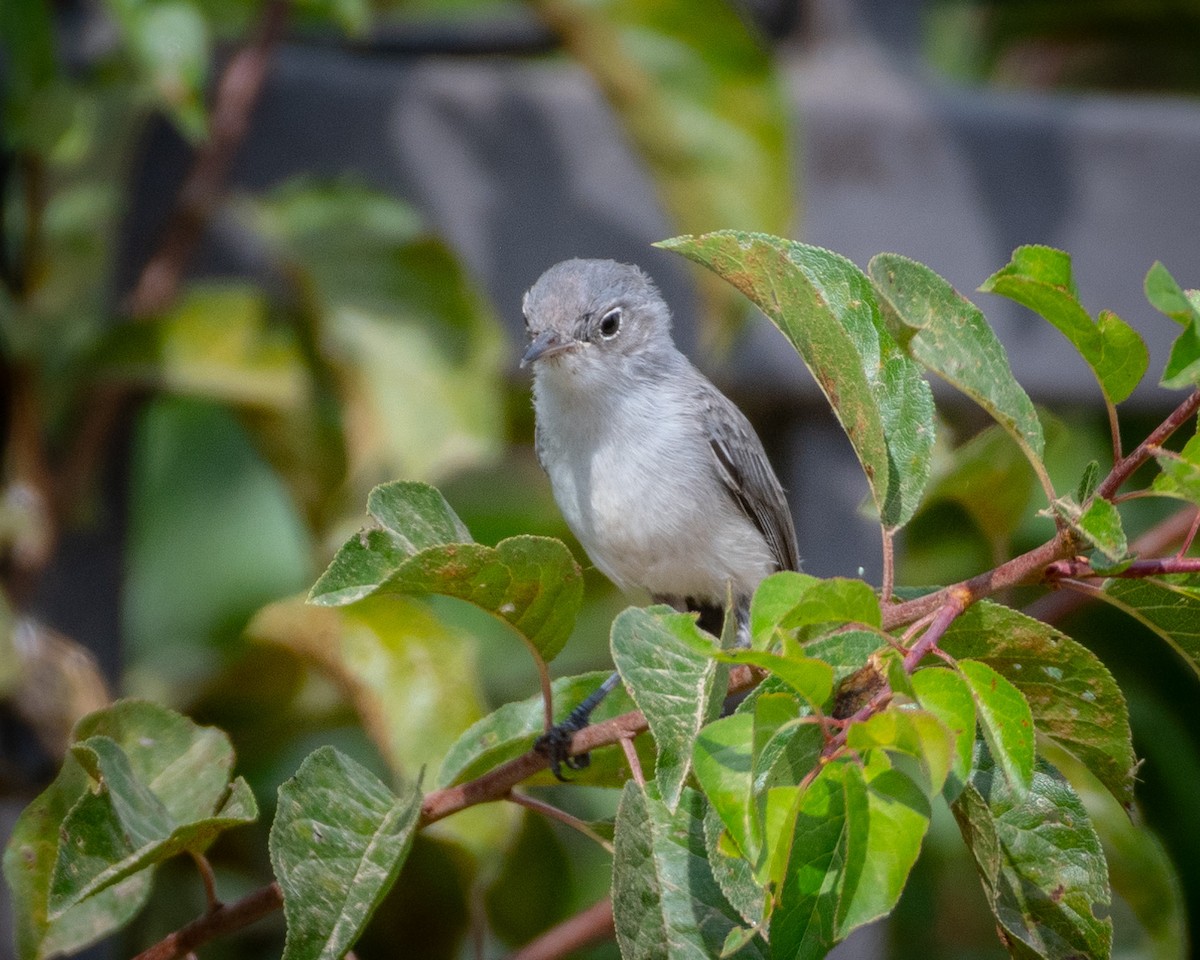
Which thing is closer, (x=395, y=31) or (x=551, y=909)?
(x=551, y=909)

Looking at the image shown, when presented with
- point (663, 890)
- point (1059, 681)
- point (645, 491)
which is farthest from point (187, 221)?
point (1059, 681)

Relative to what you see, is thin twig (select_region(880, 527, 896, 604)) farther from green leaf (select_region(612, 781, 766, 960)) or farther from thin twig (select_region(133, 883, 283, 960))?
thin twig (select_region(133, 883, 283, 960))

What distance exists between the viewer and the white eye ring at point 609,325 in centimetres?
306

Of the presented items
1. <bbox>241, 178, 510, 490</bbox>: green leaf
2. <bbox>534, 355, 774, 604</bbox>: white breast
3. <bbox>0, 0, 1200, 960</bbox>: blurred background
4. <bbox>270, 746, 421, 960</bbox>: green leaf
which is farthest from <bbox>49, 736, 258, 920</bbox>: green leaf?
<bbox>241, 178, 510, 490</bbox>: green leaf

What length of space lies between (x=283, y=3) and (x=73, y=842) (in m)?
2.37

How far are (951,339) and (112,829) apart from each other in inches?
41.7

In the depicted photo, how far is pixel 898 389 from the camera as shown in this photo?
1614mm

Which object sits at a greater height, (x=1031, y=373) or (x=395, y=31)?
(x=395, y=31)

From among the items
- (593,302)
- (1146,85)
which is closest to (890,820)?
(593,302)

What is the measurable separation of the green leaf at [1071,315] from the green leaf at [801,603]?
0.34 m

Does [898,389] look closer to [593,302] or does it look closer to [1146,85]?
[593,302]

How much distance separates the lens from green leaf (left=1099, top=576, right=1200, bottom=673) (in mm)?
→ 1468

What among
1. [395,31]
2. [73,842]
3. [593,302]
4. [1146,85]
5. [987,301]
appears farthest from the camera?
[1146,85]

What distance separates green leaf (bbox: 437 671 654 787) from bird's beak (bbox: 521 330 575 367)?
40.9 inches
